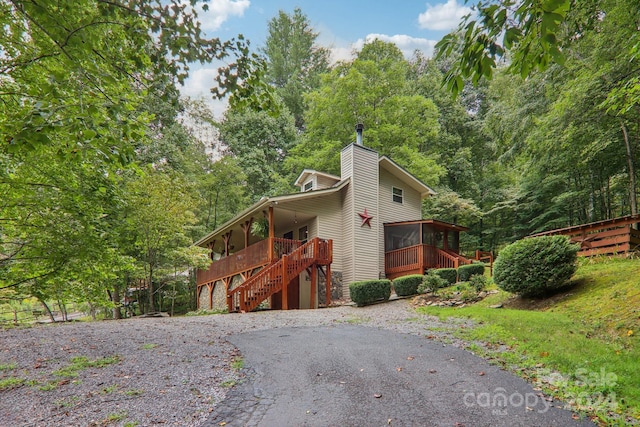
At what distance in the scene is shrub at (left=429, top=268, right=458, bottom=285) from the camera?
12805 millimetres

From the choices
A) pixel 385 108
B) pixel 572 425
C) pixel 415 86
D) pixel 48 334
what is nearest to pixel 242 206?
pixel 385 108

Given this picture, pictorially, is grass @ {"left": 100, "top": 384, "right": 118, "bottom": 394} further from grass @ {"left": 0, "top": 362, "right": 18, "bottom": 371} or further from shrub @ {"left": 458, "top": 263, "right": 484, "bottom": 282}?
shrub @ {"left": 458, "top": 263, "right": 484, "bottom": 282}

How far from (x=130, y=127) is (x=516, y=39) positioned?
10.8 ft

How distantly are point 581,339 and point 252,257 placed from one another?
39.5 feet

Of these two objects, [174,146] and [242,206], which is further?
[242,206]

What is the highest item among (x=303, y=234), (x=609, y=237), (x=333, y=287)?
(x=303, y=234)

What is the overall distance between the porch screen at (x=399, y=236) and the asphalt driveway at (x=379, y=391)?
10.7 meters

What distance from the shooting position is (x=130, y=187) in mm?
13320

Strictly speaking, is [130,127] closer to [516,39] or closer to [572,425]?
[516,39]

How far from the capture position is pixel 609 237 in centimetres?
1017

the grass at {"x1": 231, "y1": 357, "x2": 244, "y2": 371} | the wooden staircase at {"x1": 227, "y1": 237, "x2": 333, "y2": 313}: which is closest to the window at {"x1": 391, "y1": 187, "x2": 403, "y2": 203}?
the wooden staircase at {"x1": 227, "y1": 237, "x2": 333, "y2": 313}

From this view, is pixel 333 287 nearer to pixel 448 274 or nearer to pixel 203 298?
pixel 448 274

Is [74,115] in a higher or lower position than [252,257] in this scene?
higher

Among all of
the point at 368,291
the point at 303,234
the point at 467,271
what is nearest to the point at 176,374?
the point at 368,291
